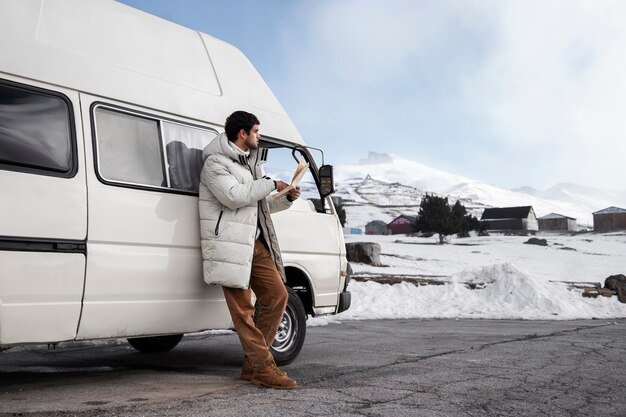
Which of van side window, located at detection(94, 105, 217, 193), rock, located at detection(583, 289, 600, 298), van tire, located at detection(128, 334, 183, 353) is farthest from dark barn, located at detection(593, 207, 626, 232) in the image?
van side window, located at detection(94, 105, 217, 193)

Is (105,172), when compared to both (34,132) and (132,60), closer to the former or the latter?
(34,132)

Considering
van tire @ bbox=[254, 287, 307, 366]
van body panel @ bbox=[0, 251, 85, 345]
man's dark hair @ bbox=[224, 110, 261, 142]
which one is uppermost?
man's dark hair @ bbox=[224, 110, 261, 142]

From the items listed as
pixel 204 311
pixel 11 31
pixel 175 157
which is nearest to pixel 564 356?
pixel 204 311

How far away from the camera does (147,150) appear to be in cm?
530

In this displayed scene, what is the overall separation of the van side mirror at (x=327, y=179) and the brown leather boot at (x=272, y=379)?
7.27 feet

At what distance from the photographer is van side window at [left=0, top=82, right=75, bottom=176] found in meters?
4.37

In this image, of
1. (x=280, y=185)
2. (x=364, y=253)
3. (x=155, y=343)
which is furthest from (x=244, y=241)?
(x=364, y=253)

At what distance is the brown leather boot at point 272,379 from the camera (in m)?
4.96

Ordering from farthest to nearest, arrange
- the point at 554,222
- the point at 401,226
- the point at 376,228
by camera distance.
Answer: the point at 554,222 < the point at 376,228 < the point at 401,226

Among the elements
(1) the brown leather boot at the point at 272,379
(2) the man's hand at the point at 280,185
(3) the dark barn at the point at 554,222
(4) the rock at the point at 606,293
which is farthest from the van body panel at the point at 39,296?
(3) the dark barn at the point at 554,222

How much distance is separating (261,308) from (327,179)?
1.77 meters

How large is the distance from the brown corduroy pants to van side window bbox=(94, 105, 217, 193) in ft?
2.88

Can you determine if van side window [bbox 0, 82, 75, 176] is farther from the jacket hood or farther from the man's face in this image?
the man's face

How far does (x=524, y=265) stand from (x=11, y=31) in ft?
120
